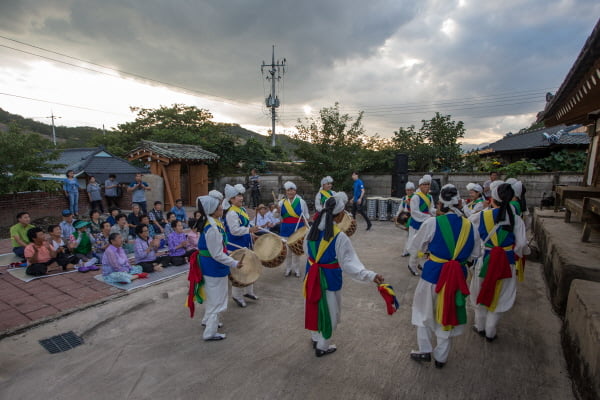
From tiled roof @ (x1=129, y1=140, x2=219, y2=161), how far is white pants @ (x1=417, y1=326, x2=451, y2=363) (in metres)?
10.6

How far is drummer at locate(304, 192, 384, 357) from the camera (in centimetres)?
298

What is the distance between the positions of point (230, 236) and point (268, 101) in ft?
83.8

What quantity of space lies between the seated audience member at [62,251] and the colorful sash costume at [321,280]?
5.13m

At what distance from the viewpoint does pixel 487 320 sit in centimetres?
350

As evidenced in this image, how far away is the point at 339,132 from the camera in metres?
12.0

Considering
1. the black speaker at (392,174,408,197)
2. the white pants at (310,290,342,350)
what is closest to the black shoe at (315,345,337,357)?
the white pants at (310,290,342,350)

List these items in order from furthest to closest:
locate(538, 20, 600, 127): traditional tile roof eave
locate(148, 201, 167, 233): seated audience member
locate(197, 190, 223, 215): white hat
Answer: locate(148, 201, 167, 233): seated audience member < locate(197, 190, 223, 215): white hat < locate(538, 20, 600, 127): traditional tile roof eave

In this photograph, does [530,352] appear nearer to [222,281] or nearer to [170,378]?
[222,281]

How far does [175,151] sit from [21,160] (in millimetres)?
4663

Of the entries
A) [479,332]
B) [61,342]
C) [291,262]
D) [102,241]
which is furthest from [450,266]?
[102,241]

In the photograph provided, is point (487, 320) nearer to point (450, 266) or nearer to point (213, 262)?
point (450, 266)

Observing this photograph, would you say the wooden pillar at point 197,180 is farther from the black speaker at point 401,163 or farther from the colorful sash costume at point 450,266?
the colorful sash costume at point 450,266

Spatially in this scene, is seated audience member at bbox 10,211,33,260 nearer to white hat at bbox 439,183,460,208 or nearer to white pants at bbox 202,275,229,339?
white pants at bbox 202,275,229,339

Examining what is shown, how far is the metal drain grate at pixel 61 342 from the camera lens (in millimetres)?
3445
